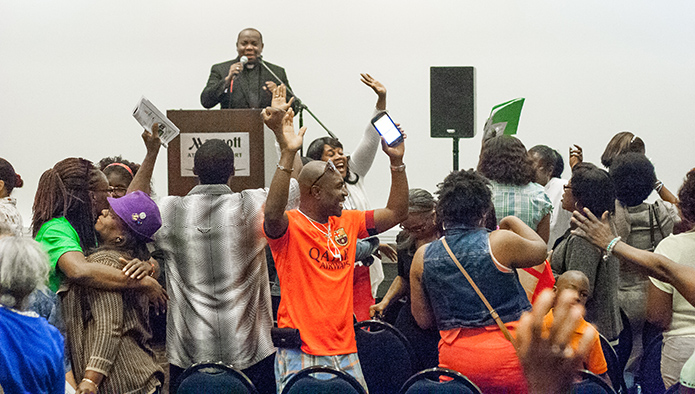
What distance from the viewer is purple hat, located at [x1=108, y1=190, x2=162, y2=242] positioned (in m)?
2.45

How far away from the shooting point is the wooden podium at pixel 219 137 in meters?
3.37

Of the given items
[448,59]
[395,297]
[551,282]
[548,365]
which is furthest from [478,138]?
[548,365]

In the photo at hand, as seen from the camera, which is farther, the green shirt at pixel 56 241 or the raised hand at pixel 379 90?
the raised hand at pixel 379 90

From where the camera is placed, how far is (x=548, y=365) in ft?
3.56

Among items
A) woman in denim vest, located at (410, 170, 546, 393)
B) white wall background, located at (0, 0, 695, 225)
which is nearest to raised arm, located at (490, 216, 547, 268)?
woman in denim vest, located at (410, 170, 546, 393)

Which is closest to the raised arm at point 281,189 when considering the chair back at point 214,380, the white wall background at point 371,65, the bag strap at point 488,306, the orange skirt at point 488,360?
the chair back at point 214,380

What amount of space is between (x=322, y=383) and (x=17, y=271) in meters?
0.95

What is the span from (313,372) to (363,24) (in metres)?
4.60

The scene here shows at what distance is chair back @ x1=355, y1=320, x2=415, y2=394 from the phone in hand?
2.34ft

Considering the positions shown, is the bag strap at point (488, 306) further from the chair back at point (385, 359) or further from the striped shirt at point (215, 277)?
the striped shirt at point (215, 277)

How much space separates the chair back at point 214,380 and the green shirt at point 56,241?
529 mm

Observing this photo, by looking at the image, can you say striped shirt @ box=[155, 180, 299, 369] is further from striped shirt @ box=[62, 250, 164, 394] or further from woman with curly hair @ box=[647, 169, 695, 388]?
woman with curly hair @ box=[647, 169, 695, 388]

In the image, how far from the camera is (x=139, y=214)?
2.46m

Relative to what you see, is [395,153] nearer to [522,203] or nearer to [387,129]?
[387,129]
